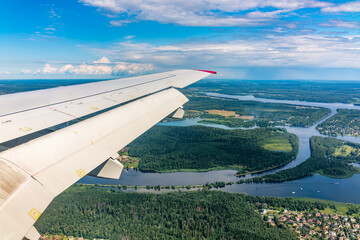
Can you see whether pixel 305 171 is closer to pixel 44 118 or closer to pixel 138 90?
pixel 138 90

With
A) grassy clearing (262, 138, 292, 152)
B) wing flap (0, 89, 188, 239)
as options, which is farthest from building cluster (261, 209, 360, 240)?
wing flap (0, 89, 188, 239)

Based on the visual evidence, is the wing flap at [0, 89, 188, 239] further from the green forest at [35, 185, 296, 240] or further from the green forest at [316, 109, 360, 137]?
the green forest at [316, 109, 360, 137]

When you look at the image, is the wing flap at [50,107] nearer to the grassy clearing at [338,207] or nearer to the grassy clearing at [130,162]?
the grassy clearing at [338,207]

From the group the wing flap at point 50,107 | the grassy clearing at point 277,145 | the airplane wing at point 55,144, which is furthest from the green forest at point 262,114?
the airplane wing at point 55,144

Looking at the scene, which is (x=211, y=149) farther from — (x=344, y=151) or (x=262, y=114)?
(x=262, y=114)

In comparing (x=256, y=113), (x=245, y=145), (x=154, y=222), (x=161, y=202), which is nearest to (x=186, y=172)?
(x=161, y=202)

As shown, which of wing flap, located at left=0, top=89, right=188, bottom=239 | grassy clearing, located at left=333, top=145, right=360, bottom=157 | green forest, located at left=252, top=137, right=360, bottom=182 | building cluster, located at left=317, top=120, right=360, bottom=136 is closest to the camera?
wing flap, located at left=0, top=89, right=188, bottom=239
